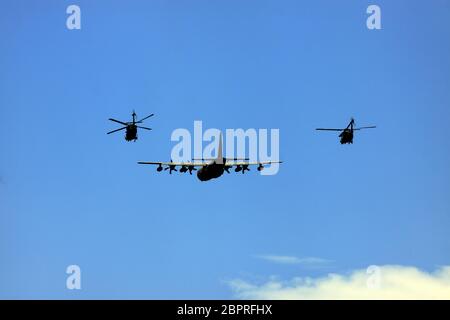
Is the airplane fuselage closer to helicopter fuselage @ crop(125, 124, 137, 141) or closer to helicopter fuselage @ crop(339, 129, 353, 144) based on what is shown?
helicopter fuselage @ crop(125, 124, 137, 141)

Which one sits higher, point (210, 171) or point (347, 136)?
point (347, 136)

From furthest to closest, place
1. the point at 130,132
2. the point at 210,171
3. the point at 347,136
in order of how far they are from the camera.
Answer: the point at 210,171 → the point at 130,132 → the point at 347,136

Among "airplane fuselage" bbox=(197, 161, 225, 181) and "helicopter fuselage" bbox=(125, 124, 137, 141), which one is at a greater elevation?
"helicopter fuselage" bbox=(125, 124, 137, 141)

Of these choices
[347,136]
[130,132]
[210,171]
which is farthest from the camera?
[210,171]

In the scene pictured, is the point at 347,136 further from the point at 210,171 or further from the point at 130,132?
the point at 130,132

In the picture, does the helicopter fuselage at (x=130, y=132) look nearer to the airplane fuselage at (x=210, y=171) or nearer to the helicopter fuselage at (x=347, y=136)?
the airplane fuselage at (x=210, y=171)

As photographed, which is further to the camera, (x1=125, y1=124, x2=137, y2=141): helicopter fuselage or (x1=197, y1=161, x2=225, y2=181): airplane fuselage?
(x1=197, y1=161, x2=225, y2=181): airplane fuselage

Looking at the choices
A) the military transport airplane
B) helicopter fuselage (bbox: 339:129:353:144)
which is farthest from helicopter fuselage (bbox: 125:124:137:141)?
helicopter fuselage (bbox: 339:129:353:144)
